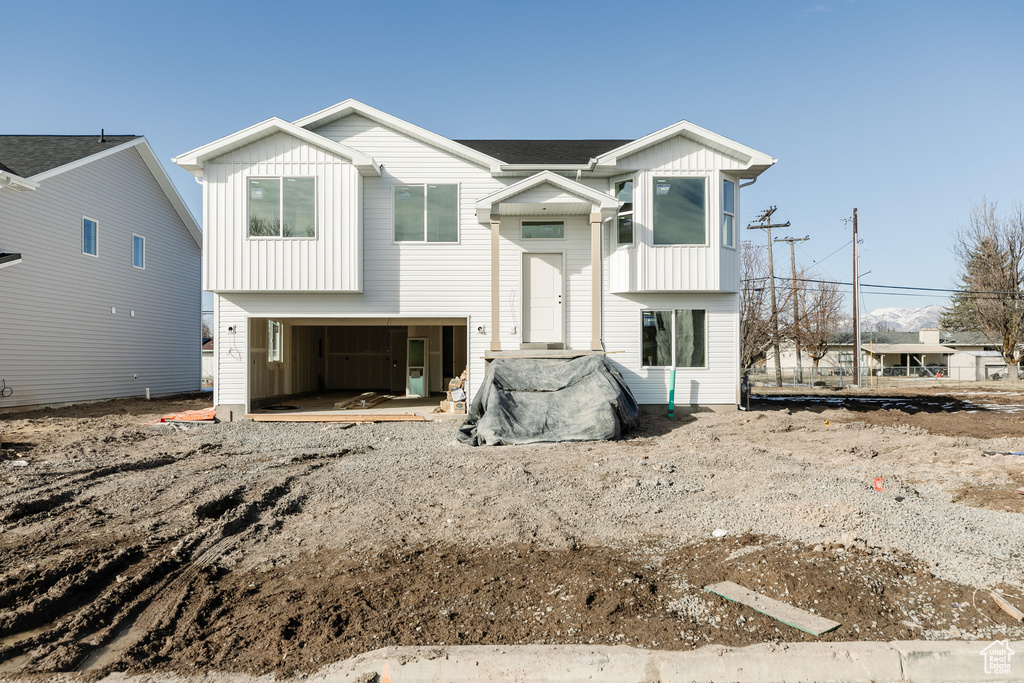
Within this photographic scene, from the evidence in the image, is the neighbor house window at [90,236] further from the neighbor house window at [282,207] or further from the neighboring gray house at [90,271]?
the neighbor house window at [282,207]

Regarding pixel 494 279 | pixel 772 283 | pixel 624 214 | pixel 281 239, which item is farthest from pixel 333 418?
pixel 772 283

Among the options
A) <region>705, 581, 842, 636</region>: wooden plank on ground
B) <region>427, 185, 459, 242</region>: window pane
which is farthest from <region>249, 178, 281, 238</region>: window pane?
<region>705, 581, 842, 636</region>: wooden plank on ground

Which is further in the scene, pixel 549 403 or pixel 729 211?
pixel 729 211

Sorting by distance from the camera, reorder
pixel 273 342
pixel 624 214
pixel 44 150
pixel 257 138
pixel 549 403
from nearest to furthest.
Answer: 1. pixel 549 403
2. pixel 257 138
3. pixel 624 214
4. pixel 273 342
5. pixel 44 150

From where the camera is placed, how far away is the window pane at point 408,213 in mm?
13211

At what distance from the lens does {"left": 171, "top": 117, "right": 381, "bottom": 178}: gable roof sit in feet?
40.4

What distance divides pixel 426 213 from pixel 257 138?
388cm

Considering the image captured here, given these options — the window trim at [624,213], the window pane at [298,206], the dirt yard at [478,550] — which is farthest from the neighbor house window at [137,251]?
the window trim at [624,213]

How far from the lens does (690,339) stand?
13383 millimetres

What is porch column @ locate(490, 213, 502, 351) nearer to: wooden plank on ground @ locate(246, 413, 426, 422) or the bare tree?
wooden plank on ground @ locate(246, 413, 426, 422)

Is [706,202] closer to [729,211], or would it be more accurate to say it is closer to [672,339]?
[729,211]

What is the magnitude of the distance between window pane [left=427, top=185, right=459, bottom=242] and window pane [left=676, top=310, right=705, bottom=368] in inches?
217

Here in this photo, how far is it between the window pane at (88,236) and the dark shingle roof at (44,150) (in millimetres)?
1735

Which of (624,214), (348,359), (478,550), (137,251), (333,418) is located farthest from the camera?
(348,359)
